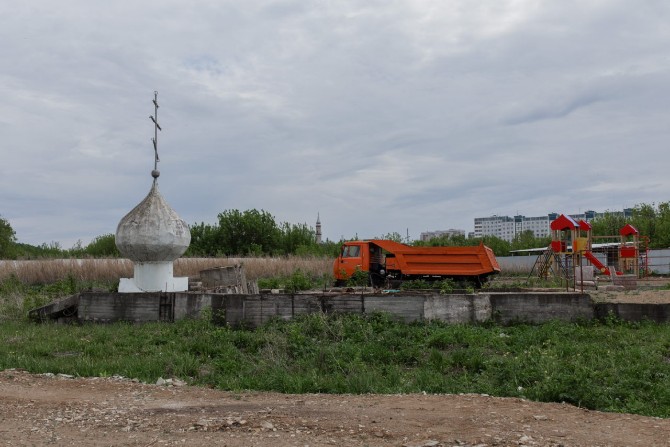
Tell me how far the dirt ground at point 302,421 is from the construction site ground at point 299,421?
0.03 ft

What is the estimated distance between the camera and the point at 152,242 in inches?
611

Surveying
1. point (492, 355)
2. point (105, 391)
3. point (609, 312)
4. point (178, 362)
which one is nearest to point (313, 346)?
point (178, 362)

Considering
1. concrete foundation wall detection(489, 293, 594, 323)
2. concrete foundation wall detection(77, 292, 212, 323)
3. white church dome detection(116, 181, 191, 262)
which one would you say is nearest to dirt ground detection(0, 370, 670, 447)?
concrete foundation wall detection(77, 292, 212, 323)

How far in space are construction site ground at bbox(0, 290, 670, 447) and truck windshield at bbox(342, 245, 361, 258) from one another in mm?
16207

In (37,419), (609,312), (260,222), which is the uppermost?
(260,222)

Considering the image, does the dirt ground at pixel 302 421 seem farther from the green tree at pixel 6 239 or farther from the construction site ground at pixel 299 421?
the green tree at pixel 6 239

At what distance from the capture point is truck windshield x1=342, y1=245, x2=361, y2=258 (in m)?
24.5

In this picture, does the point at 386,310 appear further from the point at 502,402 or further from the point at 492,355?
the point at 502,402

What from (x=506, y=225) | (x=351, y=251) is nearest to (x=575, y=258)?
(x=351, y=251)

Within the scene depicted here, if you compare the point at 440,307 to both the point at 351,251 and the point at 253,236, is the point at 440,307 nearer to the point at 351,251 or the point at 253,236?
the point at 351,251

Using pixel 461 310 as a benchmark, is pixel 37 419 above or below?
below

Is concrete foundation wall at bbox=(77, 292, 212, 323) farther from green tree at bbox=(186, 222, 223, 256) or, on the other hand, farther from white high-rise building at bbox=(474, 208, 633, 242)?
white high-rise building at bbox=(474, 208, 633, 242)

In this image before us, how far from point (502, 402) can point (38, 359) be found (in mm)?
7478

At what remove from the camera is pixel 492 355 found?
10.2 m
